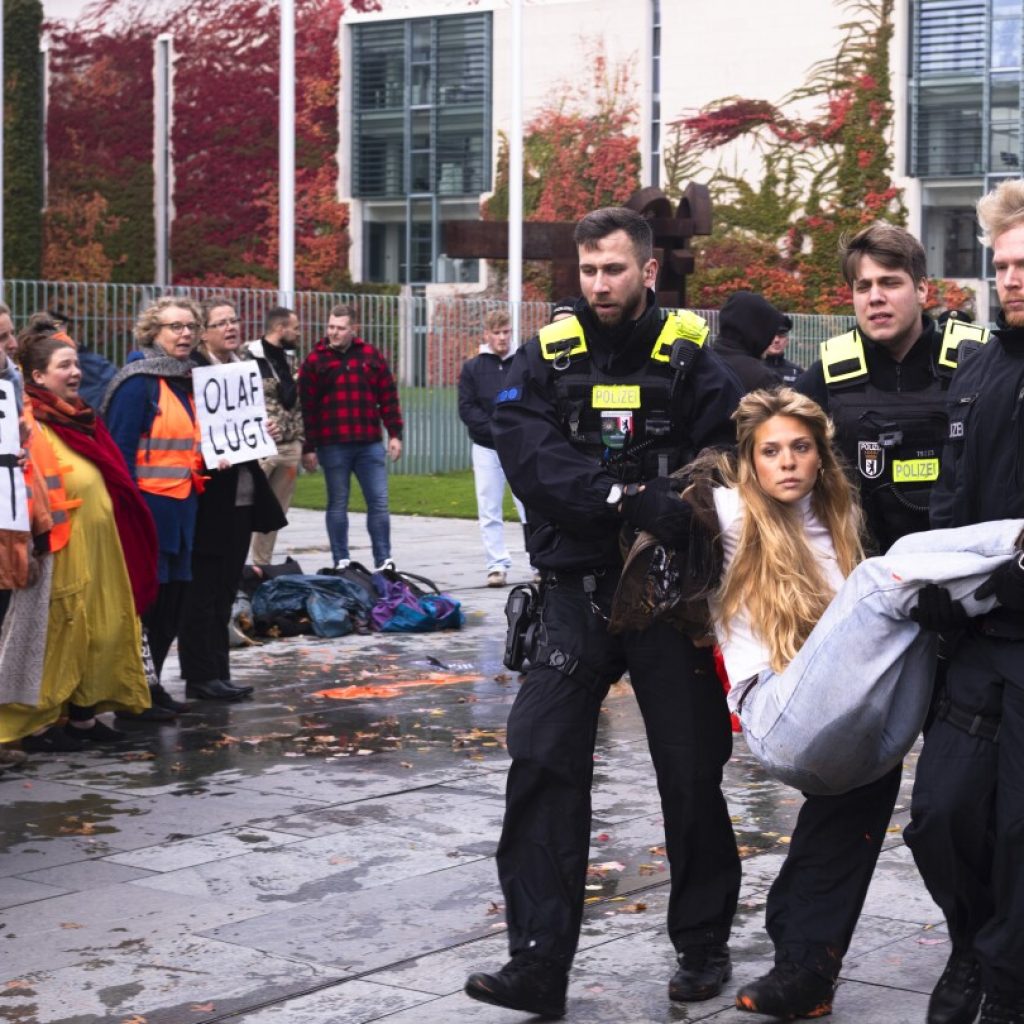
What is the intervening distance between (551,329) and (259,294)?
18265 mm

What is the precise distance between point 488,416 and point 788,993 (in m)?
9.00

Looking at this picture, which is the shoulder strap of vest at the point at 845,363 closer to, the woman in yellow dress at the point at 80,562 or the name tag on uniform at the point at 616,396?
the name tag on uniform at the point at 616,396

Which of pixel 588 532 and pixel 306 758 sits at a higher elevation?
pixel 588 532

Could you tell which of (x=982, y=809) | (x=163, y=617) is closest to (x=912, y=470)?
(x=982, y=809)

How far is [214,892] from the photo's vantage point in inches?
233

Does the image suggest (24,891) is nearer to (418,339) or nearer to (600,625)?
(600,625)

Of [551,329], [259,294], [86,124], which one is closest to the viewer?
[551,329]

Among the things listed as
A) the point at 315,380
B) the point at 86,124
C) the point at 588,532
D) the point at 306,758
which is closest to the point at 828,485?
the point at 588,532

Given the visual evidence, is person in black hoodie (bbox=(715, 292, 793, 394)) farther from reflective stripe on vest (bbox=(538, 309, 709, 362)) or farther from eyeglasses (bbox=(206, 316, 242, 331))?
reflective stripe on vest (bbox=(538, 309, 709, 362))

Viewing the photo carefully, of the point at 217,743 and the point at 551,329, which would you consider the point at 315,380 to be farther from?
the point at 551,329

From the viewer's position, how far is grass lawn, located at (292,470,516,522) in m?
20.1

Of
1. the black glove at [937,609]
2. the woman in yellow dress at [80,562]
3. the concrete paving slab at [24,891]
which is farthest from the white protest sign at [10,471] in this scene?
the black glove at [937,609]

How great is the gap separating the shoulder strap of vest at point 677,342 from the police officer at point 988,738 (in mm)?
765

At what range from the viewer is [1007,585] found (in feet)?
13.6
